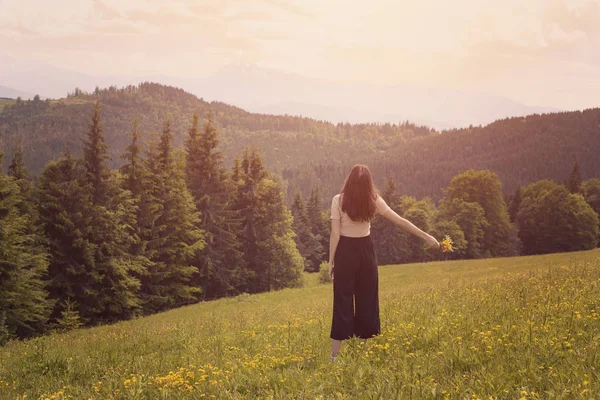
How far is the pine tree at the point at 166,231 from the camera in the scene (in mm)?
29422

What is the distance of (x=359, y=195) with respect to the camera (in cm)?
626

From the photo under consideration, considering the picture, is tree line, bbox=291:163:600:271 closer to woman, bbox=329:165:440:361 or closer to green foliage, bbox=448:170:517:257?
green foliage, bbox=448:170:517:257

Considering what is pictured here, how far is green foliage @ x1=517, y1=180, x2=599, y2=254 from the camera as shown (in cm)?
6184

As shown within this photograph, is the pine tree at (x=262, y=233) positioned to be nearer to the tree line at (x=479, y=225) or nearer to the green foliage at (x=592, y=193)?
the tree line at (x=479, y=225)

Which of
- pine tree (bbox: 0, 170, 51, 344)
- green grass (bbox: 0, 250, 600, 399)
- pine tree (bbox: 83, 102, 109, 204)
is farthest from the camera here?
pine tree (bbox: 83, 102, 109, 204)

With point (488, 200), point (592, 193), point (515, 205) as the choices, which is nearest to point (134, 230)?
point (488, 200)

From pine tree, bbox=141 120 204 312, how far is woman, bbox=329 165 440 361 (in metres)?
24.6

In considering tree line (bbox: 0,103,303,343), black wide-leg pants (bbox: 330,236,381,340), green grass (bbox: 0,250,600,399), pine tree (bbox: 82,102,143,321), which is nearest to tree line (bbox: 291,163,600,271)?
tree line (bbox: 0,103,303,343)

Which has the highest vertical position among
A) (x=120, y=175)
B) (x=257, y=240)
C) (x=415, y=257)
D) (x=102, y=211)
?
(x=120, y=175)

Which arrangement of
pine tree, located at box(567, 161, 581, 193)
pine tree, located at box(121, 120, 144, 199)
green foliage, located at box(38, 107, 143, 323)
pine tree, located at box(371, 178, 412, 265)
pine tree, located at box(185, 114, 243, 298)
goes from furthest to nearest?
pine tree, located at box(567, 161, 581, 193), pine tree, located at box(371, 178, 412, 265), pine tree, located at box(185, 114, 243, 298), pine tree, located at box(121, 120, 144, 199), green foliage, located at box(38, 107, 143, 323)

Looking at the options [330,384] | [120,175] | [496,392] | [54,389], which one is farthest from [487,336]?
[120,175]

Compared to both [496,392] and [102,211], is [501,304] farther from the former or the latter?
[102,211]

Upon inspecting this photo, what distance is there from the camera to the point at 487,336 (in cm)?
583

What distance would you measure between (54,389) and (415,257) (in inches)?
2610
